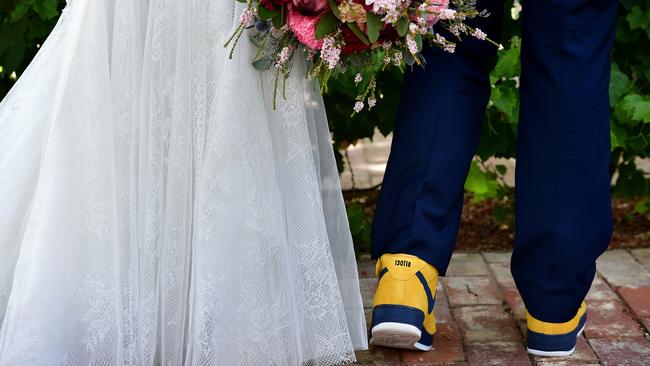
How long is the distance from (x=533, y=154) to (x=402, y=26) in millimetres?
556

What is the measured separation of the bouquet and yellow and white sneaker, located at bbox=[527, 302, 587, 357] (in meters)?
0.71

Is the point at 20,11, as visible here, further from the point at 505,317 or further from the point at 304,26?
the point at 505,317

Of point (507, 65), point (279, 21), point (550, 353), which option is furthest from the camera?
point (507, 65)

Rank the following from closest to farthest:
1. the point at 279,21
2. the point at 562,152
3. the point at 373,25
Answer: the point at 373,25
the point at 279,21
the point at 562,152

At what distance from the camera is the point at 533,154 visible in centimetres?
237

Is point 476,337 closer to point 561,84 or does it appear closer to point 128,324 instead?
point 561,84

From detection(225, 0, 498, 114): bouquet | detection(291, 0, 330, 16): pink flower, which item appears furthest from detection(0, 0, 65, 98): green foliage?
detection(291, 0, 330, 16): pink flower

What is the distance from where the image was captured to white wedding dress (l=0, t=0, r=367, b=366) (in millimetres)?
2176

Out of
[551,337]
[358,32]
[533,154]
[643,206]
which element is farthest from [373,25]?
[643,206]

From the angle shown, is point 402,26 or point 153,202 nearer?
point 402,26

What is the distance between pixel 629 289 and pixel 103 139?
63.5 inches

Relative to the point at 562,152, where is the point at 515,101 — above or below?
below

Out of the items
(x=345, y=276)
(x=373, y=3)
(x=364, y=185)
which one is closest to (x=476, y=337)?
(x=345, y=276)

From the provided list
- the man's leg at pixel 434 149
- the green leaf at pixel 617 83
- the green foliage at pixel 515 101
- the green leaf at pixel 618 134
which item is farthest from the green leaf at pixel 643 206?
the man's leg at pixel 434 149
